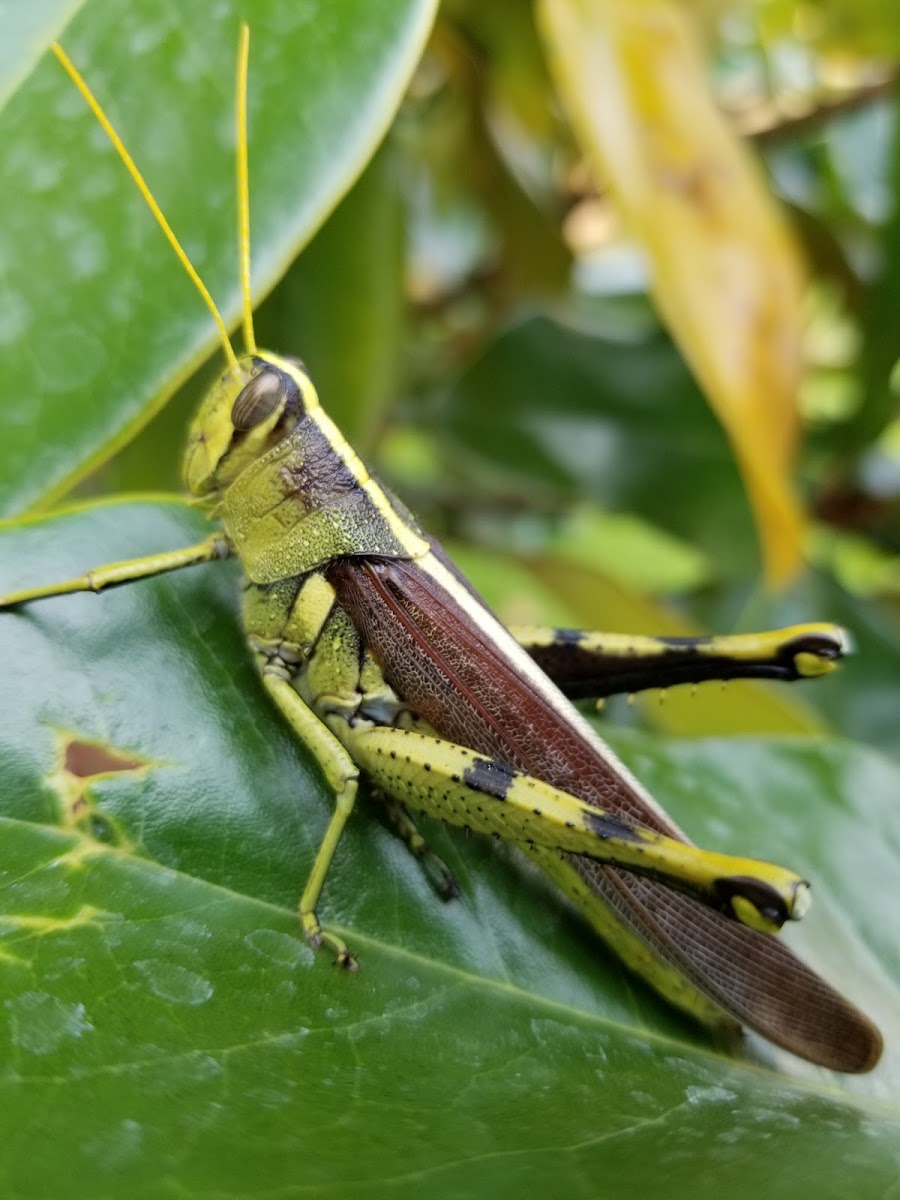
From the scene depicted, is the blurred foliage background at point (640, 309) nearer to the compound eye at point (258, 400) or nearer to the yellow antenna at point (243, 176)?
the compound eye at point (258, 400)

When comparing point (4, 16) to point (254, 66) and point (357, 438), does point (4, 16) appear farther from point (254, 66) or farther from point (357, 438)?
point (357, 438)

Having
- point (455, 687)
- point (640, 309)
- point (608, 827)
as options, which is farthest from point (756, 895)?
point (640, 309)

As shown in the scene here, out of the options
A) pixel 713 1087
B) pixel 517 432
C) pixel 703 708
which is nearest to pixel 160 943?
pixel 713 1087

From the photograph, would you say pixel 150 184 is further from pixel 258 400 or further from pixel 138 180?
pixel 258 400

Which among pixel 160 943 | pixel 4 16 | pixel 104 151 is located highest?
pixel 4 16

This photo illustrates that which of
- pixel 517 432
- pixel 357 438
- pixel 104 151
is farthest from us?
pixel 517 432

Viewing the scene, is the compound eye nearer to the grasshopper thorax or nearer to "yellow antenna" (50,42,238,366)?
the grasshopper thorax
